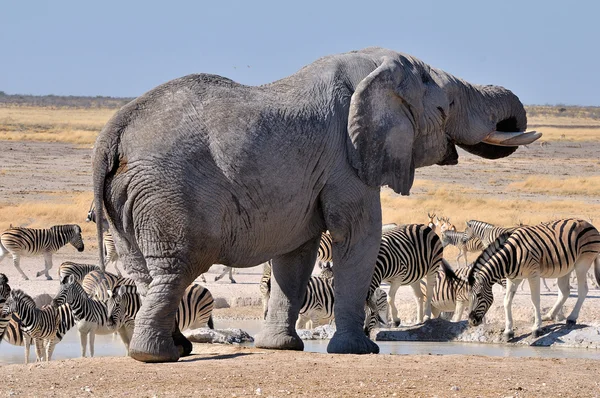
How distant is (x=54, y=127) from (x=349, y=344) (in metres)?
64.0

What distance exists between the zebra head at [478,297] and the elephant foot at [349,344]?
4273mm

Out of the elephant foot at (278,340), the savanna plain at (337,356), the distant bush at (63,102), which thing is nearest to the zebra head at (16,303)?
the savanna plain at (337,356)

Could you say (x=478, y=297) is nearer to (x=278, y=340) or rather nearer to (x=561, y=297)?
(x=561, y=297)

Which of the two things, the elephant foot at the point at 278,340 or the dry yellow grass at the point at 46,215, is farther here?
the dry yellow grass at the point at 46,215

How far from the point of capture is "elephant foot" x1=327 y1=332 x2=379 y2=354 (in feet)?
30.2

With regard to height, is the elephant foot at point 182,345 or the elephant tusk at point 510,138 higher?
the elephant tusk at point 510,138

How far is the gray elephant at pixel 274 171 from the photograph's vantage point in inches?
330

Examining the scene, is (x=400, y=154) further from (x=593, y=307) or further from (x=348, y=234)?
(x=593, y=307)

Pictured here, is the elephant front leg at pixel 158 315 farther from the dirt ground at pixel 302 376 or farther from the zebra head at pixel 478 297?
the zebra head at pixel 478 297

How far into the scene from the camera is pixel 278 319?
9672 mm

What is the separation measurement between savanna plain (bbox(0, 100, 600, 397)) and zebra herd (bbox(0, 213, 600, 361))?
1.77ft

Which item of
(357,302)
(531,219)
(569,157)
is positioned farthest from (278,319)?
(569,157)

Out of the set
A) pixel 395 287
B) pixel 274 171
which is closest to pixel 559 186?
pixel 395 287

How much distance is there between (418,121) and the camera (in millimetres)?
9453
